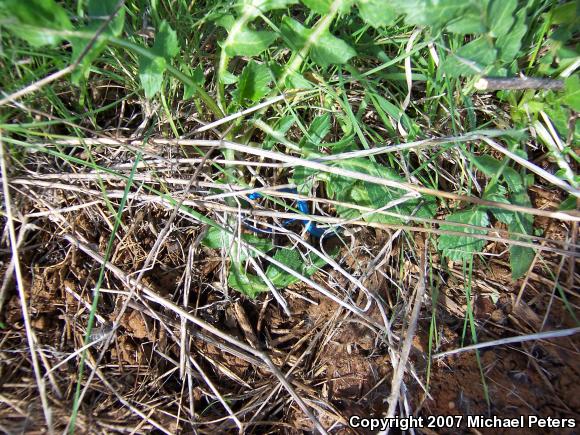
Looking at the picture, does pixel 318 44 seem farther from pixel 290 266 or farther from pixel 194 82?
pixel 290 266

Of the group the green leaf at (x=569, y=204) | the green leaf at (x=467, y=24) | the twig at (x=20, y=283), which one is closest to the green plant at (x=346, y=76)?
the green leaf at (x=467, y=24)

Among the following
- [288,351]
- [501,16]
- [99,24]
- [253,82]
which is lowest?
[288,351]

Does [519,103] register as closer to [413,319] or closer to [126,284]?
[413,319]

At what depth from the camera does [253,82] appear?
1302mm

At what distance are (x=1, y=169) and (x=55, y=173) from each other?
0.14 metres

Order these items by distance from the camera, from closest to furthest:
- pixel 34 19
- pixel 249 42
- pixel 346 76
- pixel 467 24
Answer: pixel 34 19
pixel 467 24
pixel 249 42
pixel 346 76

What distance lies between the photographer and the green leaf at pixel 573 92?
1.21 meters

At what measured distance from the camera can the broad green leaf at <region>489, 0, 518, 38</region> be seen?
108cm

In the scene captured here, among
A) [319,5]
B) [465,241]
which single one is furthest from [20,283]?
[465,241]

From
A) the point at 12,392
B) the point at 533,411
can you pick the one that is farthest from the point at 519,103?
the point at 12,392

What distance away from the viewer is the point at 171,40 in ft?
3.73

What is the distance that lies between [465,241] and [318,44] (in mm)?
680

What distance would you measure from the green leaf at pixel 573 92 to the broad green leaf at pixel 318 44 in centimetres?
58

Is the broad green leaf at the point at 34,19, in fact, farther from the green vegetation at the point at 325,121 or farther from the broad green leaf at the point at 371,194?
the broad green leaf at the point at 371,194
